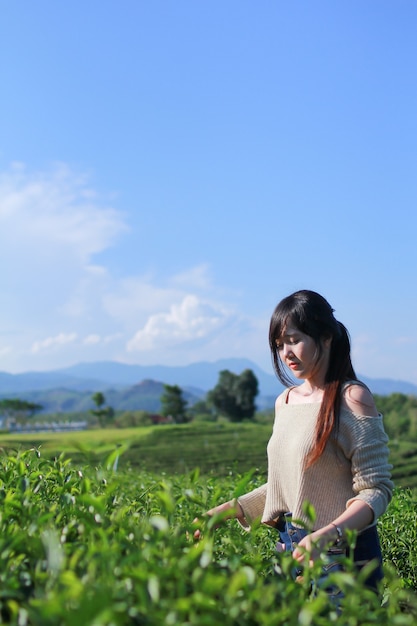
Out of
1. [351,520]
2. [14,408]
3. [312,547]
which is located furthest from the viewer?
[14,408]

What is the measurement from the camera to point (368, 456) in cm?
217

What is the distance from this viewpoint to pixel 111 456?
1.53 metres

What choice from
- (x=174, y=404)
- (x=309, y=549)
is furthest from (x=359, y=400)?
(x=174, y=404)

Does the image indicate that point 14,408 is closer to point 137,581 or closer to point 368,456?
point 368,456

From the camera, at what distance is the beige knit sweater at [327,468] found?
2154mm

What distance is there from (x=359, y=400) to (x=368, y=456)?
0.16m

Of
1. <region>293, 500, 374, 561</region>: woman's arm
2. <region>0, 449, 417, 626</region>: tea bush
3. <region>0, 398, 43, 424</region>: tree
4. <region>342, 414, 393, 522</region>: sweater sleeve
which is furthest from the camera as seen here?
<region>0, 398, 43, 424</region>: tree

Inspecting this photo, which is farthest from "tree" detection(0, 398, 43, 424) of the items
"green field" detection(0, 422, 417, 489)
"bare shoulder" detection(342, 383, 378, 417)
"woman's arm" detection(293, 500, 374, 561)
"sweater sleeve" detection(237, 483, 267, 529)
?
"woman's arm" detection(293, 500, 374, 561)

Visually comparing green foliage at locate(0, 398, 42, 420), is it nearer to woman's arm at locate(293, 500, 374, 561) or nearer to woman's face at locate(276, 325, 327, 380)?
woman's face at locate(276, 325, 327, 380)

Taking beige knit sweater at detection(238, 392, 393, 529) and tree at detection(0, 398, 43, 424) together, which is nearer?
beige knit sweater at detection(238, 392, 393, 529)

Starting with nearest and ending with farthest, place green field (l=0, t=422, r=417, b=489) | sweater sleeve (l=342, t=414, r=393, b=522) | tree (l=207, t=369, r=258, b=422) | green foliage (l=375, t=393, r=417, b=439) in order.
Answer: sweater sleeve (l=342, t=414, r=393, b=522) → green field (l=0, t=422, r=417, b=489) → green foliage (l=375, t=393, r=417, b=439) → tree (l=207, t=369, r=258, b=422)

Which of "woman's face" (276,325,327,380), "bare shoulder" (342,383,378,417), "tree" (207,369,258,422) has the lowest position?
"bare shoulder" (342,383,378,417)

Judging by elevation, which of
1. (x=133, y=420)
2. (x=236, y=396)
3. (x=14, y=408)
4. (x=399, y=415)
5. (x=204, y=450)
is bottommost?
(x=204, y=450)

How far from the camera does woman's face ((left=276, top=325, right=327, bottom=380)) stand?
224 centimetres
